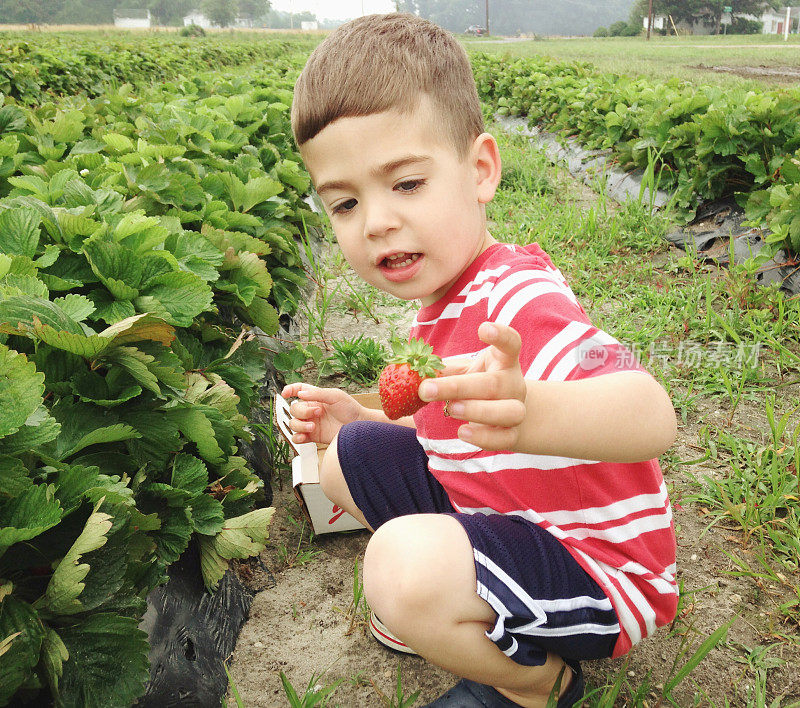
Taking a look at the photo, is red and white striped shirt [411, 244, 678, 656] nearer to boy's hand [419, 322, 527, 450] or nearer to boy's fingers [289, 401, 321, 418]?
Result: boy's hand [419, 322, 527, 450]

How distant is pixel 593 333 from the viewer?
122cm

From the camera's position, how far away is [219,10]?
295 ft

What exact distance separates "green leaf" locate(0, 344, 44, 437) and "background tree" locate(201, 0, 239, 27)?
102 metres

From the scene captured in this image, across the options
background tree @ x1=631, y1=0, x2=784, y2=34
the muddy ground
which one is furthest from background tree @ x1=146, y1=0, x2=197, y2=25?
the muddy ground

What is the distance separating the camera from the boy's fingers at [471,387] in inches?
40.6

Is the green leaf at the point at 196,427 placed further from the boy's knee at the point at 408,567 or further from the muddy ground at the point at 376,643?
the muddy ground at the point at 376,643

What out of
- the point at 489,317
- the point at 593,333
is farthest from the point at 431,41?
the point at 593,333

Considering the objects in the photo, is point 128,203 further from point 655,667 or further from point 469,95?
point 655,667

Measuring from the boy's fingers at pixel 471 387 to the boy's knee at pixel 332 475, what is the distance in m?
0.93

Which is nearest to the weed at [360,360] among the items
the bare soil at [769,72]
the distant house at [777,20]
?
the bare soil at [769,72]

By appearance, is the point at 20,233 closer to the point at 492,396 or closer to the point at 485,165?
the point at 485,165

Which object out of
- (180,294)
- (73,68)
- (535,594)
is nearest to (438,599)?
(535,594)

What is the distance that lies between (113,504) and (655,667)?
1367mm

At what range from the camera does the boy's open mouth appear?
151 cm
